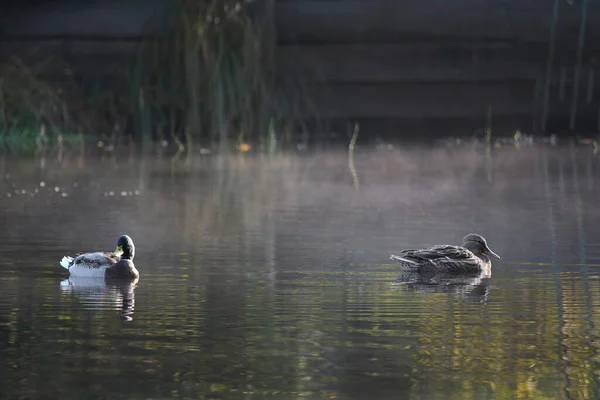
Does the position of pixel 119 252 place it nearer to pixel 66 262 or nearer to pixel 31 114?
pixel 66 262

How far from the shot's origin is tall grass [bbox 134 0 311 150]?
2067cm

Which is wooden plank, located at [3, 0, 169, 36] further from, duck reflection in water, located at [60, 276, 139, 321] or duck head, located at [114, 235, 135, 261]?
duck reflection in water, located at [60, 276, 139, 321]

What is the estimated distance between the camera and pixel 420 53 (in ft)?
72.9

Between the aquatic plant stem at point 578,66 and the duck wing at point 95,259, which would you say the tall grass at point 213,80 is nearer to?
the aquatic plant stem at point 578,66

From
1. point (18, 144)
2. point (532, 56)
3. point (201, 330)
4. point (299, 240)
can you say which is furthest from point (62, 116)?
point (201, 330)

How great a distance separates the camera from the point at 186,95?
20781 millimetres

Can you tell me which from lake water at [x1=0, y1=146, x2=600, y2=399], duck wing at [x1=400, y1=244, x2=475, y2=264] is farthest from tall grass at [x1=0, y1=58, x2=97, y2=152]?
duck wing at [x1=400, y1=244, x2=475, y2=264]

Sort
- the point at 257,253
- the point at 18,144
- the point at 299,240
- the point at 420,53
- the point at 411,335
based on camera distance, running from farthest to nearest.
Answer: the point at 420,53, the point at 18,144, the point at 299,240, the point at 257,253, the point at 411,335

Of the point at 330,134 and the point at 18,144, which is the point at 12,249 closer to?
the point at 18,144

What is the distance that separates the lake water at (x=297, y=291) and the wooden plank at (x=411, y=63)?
5.68 meters

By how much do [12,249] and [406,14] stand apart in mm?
12515

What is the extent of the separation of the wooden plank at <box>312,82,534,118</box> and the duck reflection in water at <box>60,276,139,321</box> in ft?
43.4

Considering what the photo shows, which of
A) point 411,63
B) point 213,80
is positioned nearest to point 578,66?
point 411,63

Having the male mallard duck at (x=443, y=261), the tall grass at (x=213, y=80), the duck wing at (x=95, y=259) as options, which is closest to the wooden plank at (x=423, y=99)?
the tall grass at (x=213, y=80)
